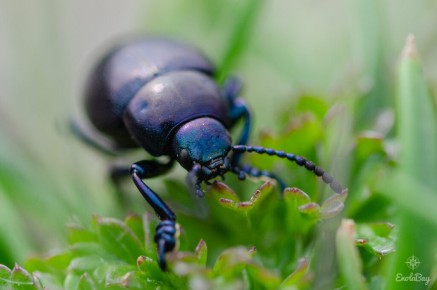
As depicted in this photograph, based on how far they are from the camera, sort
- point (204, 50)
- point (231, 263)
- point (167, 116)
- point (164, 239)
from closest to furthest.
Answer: point (231, 263) < point (164, 239) < point (167, 116) < point (204, 50)

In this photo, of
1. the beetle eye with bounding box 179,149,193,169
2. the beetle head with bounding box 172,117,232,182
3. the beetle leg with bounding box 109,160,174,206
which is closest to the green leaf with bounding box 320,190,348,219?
the beetle head with bounding box 172,117,232,182

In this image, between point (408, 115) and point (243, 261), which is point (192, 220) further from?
point (408, 115)

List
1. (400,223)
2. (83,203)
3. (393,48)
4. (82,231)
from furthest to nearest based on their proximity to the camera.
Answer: (393,48) < (83,203) < (82,231) < (400,223)

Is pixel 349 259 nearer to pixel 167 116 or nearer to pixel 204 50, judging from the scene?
pixel 167 116

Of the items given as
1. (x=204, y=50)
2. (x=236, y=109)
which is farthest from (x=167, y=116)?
(x=204, y=50)

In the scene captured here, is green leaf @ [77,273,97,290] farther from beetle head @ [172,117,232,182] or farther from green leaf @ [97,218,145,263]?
beetle head @ [172,117,232,182]

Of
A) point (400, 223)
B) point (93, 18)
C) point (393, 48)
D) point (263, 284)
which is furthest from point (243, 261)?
point (93, 18)
